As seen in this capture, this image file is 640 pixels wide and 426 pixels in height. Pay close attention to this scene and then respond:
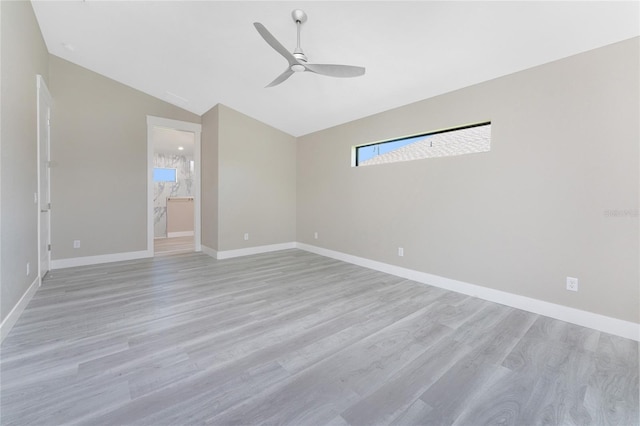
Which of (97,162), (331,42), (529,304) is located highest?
(331,42)

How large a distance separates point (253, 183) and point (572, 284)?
187 inches

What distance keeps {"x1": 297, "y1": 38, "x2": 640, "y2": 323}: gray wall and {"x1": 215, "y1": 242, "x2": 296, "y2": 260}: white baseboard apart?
7.96 ft

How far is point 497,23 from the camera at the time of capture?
223 centimetres

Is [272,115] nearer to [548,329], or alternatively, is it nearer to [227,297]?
[227,297]

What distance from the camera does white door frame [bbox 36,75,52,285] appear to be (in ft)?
10.5

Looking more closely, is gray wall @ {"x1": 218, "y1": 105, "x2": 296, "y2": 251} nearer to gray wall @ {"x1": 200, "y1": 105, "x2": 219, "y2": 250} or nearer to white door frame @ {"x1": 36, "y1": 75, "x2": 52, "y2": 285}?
gray wall @ {"x1": 200, "y1": 105, "x2": 219, "y2": 250}

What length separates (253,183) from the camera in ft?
17.3

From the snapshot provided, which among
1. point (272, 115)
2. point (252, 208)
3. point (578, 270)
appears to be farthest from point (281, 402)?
point (272, 115)

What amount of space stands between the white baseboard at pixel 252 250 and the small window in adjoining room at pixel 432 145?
2.49 meters

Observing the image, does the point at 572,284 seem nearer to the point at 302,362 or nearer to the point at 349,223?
the point at 302,362

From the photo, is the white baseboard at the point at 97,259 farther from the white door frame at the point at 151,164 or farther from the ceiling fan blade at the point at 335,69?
the ceiling fan blade at the point at 335,69

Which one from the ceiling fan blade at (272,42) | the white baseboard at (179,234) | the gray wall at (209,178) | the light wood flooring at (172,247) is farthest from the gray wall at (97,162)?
the ceiling fan blade at (272,42)

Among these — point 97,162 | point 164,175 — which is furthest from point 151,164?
point 164,175

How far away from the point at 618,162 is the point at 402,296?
2.24m
